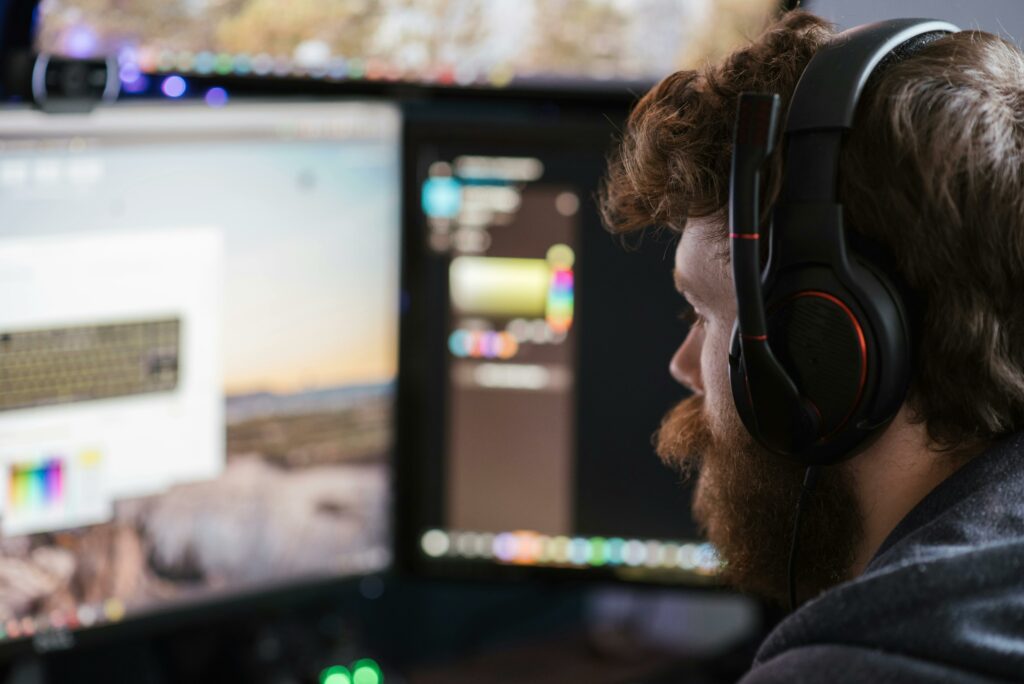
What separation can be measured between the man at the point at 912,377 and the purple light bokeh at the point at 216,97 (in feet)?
1.21

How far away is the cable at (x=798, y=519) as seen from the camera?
709 millimetres

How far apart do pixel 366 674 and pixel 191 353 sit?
0.33 metres

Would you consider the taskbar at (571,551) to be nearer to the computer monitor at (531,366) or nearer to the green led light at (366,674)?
the computer monitor at (531,366)

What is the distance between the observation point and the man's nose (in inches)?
32.3

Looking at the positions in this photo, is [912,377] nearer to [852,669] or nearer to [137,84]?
[852,669]

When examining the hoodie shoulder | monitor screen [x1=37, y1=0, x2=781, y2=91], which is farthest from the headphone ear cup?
monitor screen [x1=37, y1=0, x2=781, y2=91]

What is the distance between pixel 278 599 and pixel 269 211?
338 mm

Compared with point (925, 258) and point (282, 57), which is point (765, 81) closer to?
point (925, 258)

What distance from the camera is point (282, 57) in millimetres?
1102

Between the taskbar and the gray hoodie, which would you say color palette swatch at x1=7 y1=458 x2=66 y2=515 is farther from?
the gray hoodie

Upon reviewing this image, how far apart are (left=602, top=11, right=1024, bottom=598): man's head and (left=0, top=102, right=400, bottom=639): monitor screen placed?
39 centimetres

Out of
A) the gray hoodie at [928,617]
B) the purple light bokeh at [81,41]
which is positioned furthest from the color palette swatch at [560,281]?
the gray hoodie at [928,617]

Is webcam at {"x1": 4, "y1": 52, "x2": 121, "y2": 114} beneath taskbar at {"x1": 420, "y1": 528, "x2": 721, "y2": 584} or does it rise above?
above

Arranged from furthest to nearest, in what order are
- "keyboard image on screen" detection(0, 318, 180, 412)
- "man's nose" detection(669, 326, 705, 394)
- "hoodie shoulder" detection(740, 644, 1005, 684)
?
"keyboard image on screen" detection(0, 318, 180, 412) < "man's nose" detection(669, 326, 705, 394) < "hoodie shoulder" detection(740, 644, 1005, 684)
